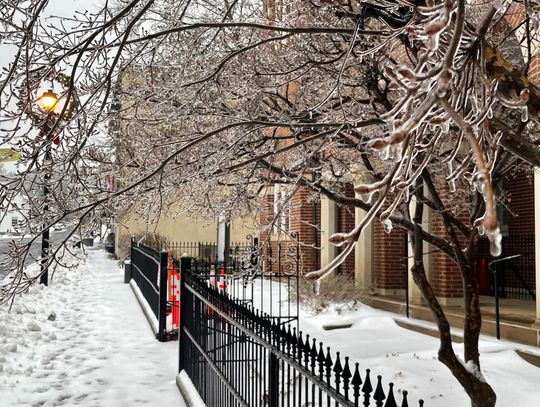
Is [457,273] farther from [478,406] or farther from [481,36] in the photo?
[481,36]

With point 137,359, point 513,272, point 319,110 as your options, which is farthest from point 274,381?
point 513,272

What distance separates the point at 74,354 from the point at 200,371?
3.15 metres

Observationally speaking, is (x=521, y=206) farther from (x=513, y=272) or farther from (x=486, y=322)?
(x=486, y=322)

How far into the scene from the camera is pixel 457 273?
1095 centimetres

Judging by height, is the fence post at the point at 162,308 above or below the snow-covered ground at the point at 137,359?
above

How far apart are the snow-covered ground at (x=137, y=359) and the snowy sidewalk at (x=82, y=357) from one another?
0.01 m

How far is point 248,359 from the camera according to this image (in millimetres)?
4441

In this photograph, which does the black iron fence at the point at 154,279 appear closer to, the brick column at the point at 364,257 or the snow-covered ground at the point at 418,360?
the snow-covered ground at the point at 418,360

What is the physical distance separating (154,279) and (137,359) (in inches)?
130

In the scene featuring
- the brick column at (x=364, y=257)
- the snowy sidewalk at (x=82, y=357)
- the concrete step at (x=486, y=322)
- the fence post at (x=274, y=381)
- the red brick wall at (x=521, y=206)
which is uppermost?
the red brick wall at (x=521, y=206)

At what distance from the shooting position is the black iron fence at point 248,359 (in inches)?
123

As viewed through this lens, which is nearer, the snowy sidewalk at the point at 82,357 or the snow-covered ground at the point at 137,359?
the snow-covered ground at the point at 137,359

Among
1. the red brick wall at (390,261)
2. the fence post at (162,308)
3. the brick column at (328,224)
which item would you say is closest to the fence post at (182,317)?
the fence post at (162,308)

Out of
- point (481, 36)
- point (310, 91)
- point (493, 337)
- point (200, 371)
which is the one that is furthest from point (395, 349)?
point (481, 36)
